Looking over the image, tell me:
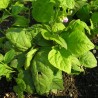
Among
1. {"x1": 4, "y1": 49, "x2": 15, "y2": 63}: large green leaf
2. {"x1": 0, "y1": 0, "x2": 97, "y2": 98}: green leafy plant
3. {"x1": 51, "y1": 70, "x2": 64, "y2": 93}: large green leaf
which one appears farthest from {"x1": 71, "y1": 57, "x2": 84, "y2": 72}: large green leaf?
{"x1": 4, "y1": 49, "x2": 15, "y2": 63}: large green leaf

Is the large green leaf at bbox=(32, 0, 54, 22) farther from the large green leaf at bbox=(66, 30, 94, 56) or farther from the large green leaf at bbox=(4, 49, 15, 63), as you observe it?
the large green leaf at bbox=(4, 49, 15, 63)

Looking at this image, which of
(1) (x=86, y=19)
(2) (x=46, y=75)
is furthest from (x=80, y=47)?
(1) (x=86, y=19)

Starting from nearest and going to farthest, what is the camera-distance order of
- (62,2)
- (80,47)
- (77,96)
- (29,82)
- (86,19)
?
(62,2), (80,47), (29,82), (77,96), (86,19)

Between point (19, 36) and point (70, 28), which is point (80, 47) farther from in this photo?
point (19, 36)

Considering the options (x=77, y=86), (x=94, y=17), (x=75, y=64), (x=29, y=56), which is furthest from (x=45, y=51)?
(x=94, y=17)

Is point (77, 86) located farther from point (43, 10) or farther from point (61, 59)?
point (43, 10)

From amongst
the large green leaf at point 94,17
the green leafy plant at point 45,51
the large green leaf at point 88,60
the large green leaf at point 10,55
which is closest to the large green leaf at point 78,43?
the green leafy plant at point 45,51
